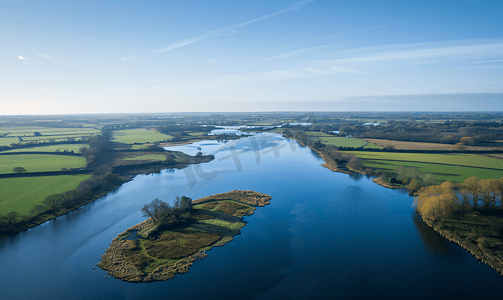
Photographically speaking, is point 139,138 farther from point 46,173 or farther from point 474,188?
point 474,188

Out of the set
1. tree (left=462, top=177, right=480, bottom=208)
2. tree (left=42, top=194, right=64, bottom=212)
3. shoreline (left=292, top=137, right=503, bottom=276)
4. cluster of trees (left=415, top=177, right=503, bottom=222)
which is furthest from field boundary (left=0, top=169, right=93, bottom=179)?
tree (left=462, top=177, right=480, bottom=208)

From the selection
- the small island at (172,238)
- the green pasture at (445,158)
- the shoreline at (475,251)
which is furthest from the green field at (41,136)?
the shoreline at (475,251)

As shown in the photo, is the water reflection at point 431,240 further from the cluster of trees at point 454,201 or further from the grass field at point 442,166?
the grass field at point 442,166

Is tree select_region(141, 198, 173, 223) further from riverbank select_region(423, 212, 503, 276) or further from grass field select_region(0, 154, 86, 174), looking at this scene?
grass field select_region(0, 154, 86, 174)

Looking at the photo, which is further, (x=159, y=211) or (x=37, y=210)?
(x=37, y=210)

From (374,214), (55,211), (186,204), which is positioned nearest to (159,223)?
(186,204)

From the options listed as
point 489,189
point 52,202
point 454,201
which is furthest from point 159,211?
point 489,189
